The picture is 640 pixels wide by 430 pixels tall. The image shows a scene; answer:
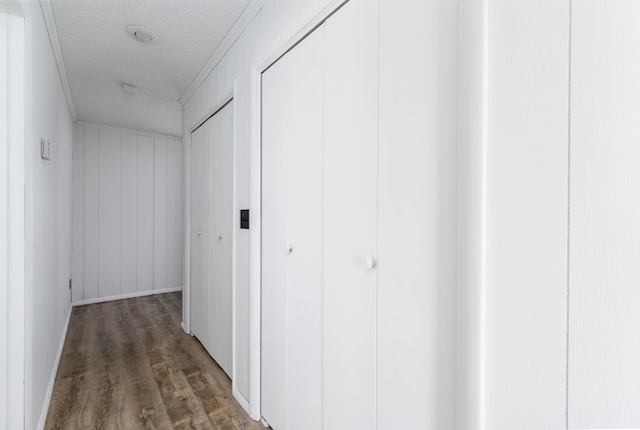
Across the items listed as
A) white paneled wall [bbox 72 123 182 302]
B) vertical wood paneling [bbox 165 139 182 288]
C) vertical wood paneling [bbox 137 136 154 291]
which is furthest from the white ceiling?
vertical wood paneling [bbox 165 139 182 288]

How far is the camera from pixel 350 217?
3.59 feet

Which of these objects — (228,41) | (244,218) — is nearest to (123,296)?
(244,218)

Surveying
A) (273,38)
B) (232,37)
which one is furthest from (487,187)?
(232,37)

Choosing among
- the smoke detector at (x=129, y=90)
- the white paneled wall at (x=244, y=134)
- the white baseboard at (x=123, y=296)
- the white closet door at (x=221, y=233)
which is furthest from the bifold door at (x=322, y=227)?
the white baseboard at (x=123, y=296)

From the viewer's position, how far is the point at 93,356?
2.45 meters

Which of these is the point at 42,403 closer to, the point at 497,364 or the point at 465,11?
the point at 497,364

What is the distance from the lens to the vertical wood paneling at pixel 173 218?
4457mm

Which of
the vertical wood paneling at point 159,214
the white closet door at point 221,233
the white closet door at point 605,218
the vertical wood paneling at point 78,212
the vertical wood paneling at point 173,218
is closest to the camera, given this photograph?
the white closet door at point 605,218

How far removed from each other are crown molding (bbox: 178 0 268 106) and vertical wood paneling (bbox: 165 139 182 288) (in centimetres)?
192

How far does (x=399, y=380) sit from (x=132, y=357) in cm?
243

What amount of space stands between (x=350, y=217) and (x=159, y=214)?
13.5 feet

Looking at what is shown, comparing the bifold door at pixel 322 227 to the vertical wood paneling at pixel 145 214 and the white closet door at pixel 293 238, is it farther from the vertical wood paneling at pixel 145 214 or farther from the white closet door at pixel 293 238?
the vertical wood paneling at pixel 145 214

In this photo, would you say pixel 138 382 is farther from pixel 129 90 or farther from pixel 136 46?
pixel 129 90

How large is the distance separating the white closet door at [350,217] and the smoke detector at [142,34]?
1.37 meters
